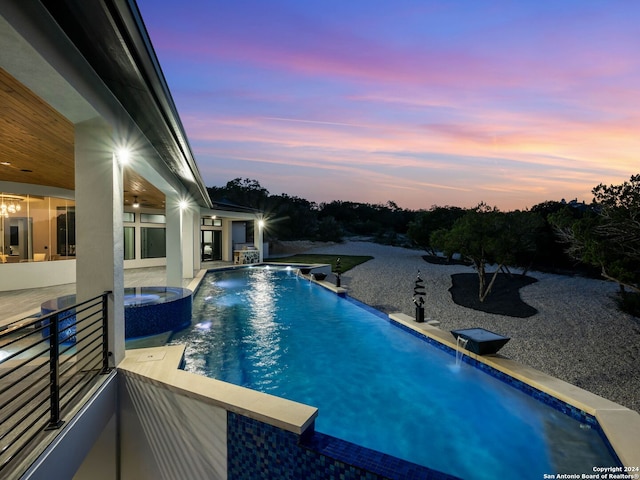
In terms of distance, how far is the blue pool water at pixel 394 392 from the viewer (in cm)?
369

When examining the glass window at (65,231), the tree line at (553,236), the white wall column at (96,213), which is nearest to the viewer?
the white wall column at (96,213)

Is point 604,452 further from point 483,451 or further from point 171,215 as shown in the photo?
point 171,215

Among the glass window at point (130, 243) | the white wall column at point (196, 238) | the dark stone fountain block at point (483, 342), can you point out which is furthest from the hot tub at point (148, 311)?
the glass window at point (130, 243)

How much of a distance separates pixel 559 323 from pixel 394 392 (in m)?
9.60

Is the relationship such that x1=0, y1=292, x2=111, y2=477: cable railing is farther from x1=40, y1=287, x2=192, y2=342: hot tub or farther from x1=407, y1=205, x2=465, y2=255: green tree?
x1=407, y1=205, x2=465, y2=255: green tree

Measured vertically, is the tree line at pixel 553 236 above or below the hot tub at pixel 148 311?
above

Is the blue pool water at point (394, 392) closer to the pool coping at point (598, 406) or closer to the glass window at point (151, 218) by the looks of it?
the pool coping at point (598, 406)

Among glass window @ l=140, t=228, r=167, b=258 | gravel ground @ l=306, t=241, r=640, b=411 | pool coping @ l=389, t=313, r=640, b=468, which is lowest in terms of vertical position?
gravel ground @ l=306, t=241, r=640, b=411

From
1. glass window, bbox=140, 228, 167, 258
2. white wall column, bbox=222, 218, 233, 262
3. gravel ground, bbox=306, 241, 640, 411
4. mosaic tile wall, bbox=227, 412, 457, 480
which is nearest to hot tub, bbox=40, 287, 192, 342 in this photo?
mosaic tile wall, bbox=227, 412, 457, 480

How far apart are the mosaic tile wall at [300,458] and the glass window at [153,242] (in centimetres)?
1512

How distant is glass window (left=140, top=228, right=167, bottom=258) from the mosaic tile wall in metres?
15.1

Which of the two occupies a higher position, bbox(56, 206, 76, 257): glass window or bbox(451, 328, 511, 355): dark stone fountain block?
bbox(56, 206, 76, 257): glass window

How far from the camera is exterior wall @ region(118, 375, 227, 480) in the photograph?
3496 millimetres

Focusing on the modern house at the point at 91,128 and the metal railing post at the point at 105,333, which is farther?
the metal railing post at the point at 105,333
